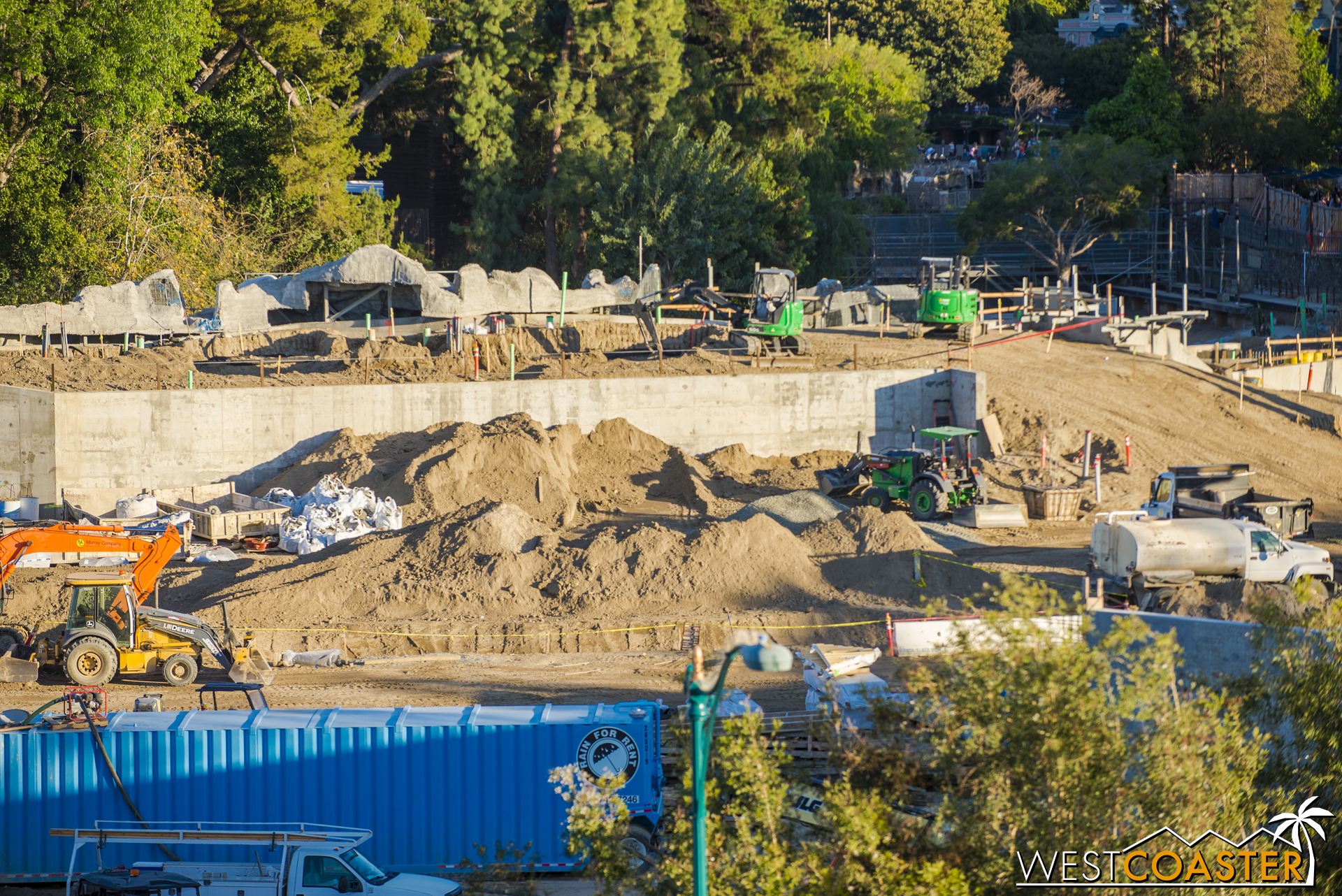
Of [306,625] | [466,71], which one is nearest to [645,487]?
[306,625]

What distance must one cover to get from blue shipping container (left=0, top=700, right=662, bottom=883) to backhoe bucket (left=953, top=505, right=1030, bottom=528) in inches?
628

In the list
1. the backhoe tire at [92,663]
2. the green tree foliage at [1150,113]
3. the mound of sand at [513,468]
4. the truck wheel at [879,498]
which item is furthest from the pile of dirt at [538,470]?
the green tree foliage at [1150,113]

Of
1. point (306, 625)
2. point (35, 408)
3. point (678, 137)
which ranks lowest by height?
point (306, 625)

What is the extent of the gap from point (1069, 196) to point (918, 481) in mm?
30482

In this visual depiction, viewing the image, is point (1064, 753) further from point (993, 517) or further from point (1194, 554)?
point (993, 517)

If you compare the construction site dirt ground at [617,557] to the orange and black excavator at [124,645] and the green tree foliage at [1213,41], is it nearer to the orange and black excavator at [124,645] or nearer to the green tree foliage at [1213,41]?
the orange and black excavator at [124,645]

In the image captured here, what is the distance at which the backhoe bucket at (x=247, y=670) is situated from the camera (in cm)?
1912

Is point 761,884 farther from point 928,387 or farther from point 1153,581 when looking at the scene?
point 928,387

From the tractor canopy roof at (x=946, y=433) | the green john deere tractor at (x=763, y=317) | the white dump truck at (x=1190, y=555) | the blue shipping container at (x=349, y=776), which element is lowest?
the blue shipping container at (x=349, y=776)

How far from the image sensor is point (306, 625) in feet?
71.1

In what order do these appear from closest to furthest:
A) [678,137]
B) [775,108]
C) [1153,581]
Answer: [1153,581] → [678,137] → [775,108]

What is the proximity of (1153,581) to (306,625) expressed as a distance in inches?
547

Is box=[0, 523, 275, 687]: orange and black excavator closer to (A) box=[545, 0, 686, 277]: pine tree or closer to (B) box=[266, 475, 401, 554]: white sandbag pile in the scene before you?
(B) box=[266, 475, 401, 554]: white sandbag pile

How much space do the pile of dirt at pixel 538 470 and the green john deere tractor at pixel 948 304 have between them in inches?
316
